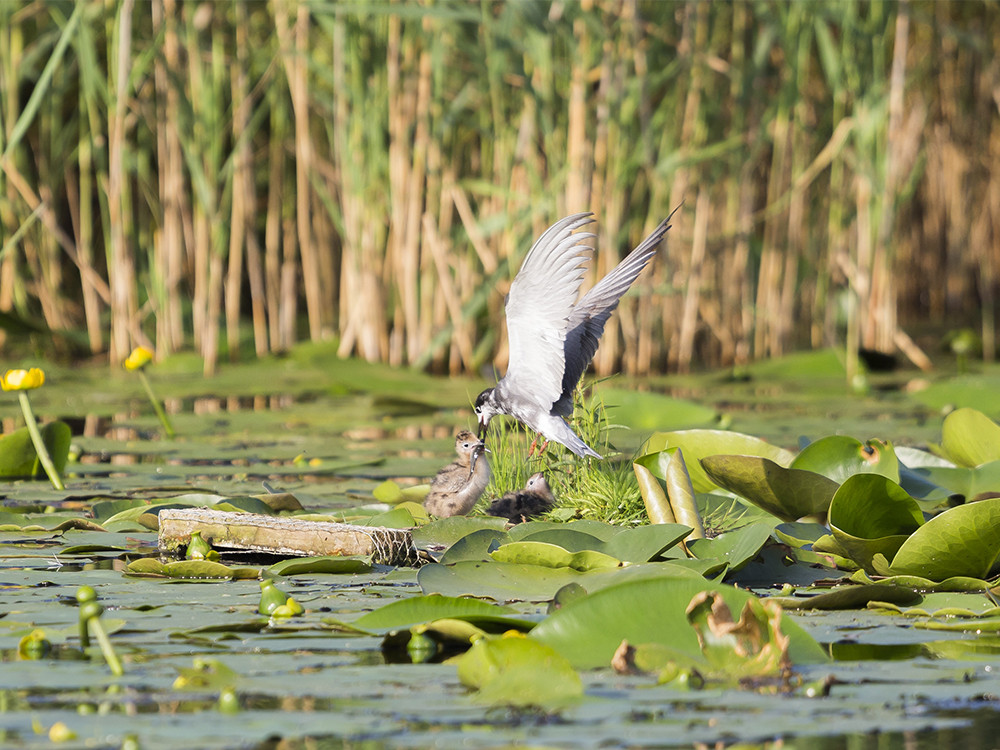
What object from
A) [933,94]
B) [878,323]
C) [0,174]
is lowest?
[878,323]

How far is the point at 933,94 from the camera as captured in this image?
1104 centimetres

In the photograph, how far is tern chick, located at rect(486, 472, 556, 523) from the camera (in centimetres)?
326

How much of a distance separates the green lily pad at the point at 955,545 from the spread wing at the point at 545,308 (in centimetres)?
94

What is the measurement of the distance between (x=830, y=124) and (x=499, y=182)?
2243 mm

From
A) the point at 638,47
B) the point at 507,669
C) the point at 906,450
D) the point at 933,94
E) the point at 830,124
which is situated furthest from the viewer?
the point at 933,94

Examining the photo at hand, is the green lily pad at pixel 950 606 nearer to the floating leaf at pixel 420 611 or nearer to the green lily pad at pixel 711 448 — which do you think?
the floating leaf at pixel 420 611

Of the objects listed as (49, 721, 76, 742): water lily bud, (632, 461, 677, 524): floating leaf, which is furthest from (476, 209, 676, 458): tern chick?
(49, 721, 76, 742): water lily bud

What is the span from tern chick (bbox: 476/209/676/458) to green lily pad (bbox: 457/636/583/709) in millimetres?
1169

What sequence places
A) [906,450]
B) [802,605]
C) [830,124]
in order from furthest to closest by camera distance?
[830,124]
[906,450]
[802,605]

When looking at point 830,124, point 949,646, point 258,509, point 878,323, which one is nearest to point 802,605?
point 949,646

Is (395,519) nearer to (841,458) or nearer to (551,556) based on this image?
(551,556)

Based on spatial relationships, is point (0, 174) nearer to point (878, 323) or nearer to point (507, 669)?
point (507, 669)

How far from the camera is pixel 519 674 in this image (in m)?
1.78

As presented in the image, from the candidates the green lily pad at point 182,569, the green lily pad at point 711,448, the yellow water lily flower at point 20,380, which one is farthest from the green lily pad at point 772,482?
the yellow water lily flower at point 20,380
